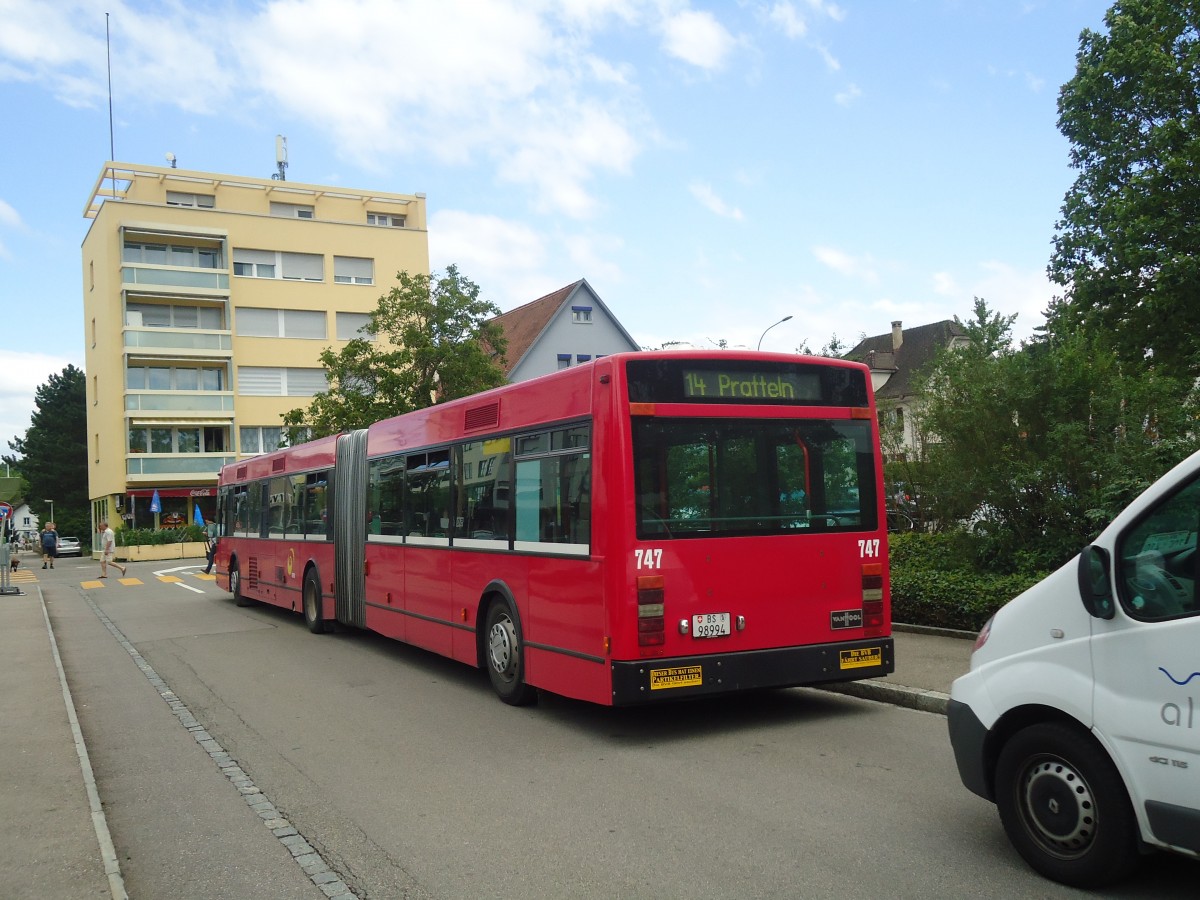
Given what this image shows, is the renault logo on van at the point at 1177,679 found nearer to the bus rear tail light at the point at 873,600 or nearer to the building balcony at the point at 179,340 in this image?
the bus rear tail light at the point at 873,600

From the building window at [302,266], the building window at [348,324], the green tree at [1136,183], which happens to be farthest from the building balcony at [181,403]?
the green tree at [1136,183]

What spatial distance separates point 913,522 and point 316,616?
8.96 metres

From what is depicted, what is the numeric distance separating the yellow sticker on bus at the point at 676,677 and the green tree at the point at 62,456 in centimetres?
8059

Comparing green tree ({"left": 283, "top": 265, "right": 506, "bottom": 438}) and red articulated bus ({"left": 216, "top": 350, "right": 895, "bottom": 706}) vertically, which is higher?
green tree ({"left": 283, "top": 265, "right": 506, "bottom": 438})

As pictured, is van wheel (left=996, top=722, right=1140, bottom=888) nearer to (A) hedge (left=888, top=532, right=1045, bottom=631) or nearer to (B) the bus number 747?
(B) the bus number 747

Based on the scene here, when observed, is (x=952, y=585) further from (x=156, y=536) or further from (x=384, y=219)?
(x=384, y=219)

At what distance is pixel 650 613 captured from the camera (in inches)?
301

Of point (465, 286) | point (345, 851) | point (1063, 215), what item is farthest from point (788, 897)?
point (1063, 215)

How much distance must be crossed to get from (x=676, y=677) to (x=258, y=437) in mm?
48851

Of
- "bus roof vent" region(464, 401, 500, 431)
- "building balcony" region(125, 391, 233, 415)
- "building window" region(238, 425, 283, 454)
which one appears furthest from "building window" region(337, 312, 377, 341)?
"bus roof vent" region(464, 401, 500, 431)

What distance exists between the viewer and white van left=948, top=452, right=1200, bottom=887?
4027 millimetres

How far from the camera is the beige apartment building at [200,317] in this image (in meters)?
51.5

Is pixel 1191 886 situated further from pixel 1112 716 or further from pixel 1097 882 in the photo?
pixel 1112 716

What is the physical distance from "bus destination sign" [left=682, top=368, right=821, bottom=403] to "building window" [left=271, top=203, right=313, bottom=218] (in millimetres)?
53112
